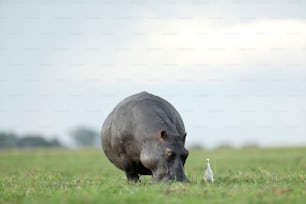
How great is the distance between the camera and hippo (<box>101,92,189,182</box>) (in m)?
13.6

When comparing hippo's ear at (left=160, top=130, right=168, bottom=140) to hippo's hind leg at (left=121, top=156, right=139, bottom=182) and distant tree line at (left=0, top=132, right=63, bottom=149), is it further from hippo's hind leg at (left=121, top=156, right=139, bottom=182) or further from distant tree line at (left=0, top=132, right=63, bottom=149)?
distant tree line at (left=0, top=132, right=63, bottom=149)

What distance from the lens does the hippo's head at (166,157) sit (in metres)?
13.5

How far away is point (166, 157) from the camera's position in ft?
44.5

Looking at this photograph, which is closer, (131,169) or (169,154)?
(169,154)

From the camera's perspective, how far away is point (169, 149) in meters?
13.5

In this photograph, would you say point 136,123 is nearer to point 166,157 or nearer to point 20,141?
point 166,157

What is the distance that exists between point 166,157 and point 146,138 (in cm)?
82

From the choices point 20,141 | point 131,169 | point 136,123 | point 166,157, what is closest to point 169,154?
point 166,157

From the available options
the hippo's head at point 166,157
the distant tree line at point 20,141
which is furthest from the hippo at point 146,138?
the distant tree line at point 20,141

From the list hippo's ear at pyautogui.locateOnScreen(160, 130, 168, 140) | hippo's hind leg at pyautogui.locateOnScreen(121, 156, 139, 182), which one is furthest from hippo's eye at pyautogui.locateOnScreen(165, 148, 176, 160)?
hippo's hind leg at pyautogui.locateOnScreen(121, 156, 139, 182)

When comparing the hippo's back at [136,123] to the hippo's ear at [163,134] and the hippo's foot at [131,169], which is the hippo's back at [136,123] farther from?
the hippo's ear at [163,134]

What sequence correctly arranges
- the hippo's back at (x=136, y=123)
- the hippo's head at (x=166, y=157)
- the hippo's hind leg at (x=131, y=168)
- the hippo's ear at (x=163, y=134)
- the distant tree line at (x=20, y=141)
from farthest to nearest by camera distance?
the distant tree line at (x=20, y=141), the hippo's hind leg at (x=131, y=168), the hippo's back at (x=136, y=123), the hippo's ear at (x=163, y=134), the hippo's head at (x=166, y=157)

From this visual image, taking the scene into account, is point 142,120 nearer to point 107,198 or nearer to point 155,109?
point 155,109

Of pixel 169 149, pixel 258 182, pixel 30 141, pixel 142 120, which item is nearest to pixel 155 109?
pixel 142 120
